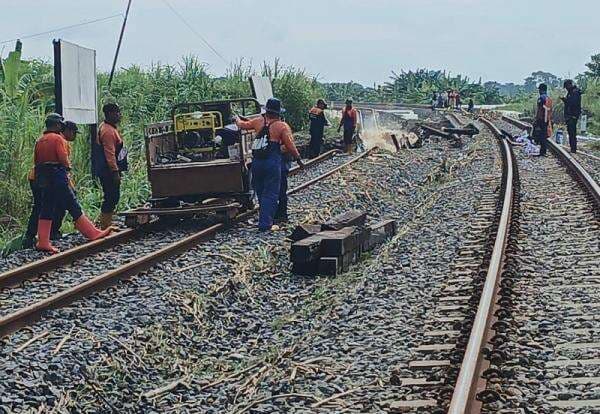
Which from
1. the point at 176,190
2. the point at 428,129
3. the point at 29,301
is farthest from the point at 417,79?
the point at 29,301

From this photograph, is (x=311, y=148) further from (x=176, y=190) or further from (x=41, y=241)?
(x=41, y=241)

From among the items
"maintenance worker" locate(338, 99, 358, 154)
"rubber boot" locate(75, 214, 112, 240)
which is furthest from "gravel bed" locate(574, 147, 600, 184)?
"rubber boot" locate(75, 214, 112, 240)

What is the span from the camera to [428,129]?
34469 mm

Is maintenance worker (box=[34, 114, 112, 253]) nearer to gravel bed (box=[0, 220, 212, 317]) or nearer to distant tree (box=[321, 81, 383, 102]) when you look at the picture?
gravel bed (box=[0, 220, 212, 317])

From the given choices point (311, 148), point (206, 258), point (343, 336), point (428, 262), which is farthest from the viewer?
point (311, 148)

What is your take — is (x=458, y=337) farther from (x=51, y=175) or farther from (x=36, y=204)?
(x=36, y=204)

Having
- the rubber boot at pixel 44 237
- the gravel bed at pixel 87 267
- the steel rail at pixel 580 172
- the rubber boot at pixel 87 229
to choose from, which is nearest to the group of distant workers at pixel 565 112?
the steel rail at pixel 580 172

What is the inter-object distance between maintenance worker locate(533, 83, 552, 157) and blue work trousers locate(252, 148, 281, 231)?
1114cm

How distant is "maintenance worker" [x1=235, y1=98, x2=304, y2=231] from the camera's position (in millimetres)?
13594

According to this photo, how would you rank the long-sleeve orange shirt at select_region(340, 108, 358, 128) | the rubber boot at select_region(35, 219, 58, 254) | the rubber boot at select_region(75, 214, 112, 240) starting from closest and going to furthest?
the rubber boot at select_region(35, 219, 58, 254) < the rubber boot at select_region(75, 214, 112, 240) < the long-sleeve orange shirt at select_region(340, 108, 358, 128)

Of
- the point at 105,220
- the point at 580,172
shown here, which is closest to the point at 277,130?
the point at 105,220

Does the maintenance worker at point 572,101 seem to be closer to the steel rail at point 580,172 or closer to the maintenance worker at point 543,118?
the maintenance worker at point 543,118

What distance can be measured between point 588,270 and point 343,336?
2846 millimetres

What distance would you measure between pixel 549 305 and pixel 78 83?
9443 millimetres
